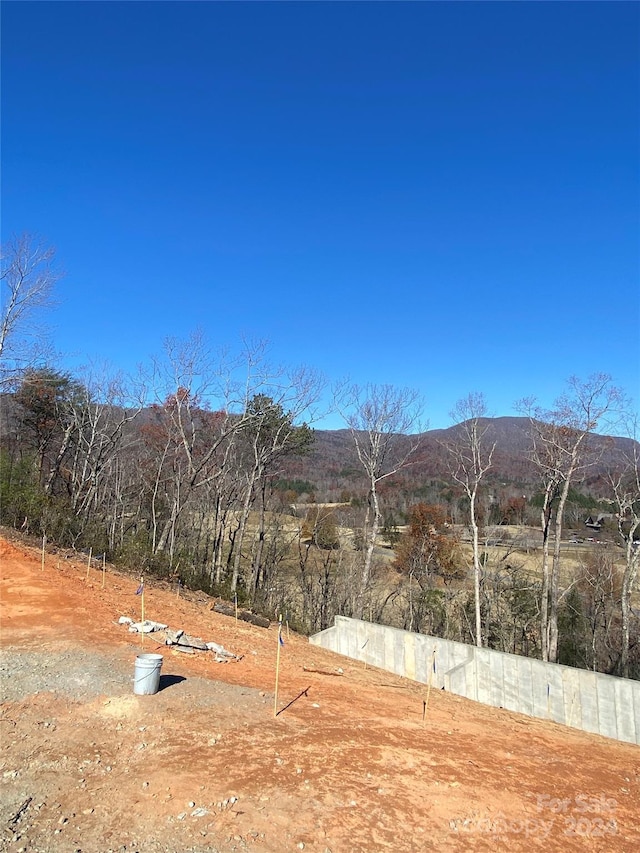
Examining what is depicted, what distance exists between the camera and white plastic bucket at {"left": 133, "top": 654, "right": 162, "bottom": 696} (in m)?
8.13

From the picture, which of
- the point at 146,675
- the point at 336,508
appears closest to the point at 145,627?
the point at 146,675

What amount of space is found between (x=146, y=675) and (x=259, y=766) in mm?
2644

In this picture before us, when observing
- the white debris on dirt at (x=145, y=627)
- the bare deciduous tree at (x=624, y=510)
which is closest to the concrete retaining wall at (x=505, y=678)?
the white debris on dirt at (x=145, y=627)

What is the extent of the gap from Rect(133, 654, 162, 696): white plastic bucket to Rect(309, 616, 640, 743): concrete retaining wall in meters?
6.03

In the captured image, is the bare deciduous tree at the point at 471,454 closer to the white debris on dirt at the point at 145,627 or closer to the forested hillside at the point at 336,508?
the forested hillside at the point at 336,508

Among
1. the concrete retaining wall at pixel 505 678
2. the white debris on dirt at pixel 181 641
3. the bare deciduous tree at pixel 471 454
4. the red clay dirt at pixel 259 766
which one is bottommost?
the concrete retaining wall at pixel 505 678

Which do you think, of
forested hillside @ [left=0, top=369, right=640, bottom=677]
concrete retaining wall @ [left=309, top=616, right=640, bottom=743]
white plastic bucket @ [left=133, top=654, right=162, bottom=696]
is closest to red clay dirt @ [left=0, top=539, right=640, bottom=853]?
white plastic bucket @ [left=133, top=654, right=162, bottom=696]

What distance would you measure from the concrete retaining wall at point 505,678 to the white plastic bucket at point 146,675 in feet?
19.8

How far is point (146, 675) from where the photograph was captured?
8.16 metres

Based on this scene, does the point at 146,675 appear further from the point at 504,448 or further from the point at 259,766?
the point at 504,448

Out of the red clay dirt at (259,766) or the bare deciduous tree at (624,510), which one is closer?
the red clay dirt at (259,766)

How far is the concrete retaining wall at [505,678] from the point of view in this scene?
12945 mm

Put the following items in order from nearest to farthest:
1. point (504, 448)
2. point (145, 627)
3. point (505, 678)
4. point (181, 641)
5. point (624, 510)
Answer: point (181, 641), point (145, 627), point (505, 678), point (624, 510), point (504, 448)

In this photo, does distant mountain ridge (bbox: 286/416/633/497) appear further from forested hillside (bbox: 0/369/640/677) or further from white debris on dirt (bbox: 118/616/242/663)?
white debris on dirt (bbox: 118/616/242/663)
